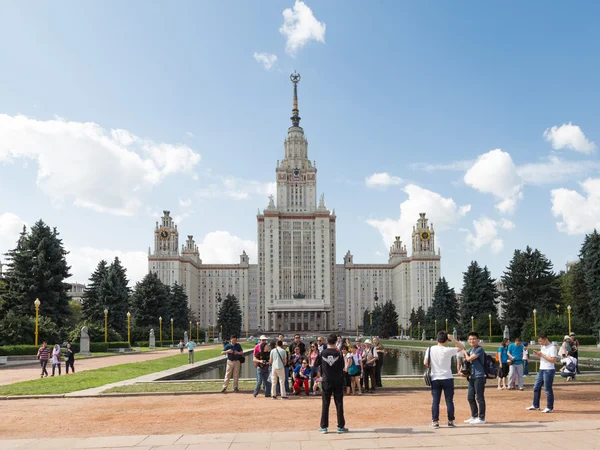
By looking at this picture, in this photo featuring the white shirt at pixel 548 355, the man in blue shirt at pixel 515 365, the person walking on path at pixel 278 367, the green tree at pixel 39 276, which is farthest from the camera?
the green tree at pixel 39 276

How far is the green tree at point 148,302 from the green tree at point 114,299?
10.8 meters

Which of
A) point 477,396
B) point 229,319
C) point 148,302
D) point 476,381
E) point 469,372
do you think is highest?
point 148,302

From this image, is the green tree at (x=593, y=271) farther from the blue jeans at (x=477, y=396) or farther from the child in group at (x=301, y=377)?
the blue jeans at (x=477, y=396)

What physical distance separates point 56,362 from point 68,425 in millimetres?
16515

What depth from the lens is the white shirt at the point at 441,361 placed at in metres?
12.1

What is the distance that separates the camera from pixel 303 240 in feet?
573

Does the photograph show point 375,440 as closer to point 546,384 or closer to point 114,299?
point 546,384

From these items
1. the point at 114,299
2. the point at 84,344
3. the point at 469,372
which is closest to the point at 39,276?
the point at 84,344

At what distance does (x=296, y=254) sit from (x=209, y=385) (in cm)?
15303

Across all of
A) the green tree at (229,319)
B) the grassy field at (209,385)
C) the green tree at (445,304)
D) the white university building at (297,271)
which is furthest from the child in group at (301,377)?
the white university building at (297,271)

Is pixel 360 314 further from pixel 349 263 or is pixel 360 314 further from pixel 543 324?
pixel 543 324

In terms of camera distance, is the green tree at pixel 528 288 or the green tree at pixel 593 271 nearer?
the green tree at pixel 593 271

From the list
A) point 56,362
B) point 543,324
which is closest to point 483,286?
point 543,324

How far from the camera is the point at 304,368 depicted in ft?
63.3
